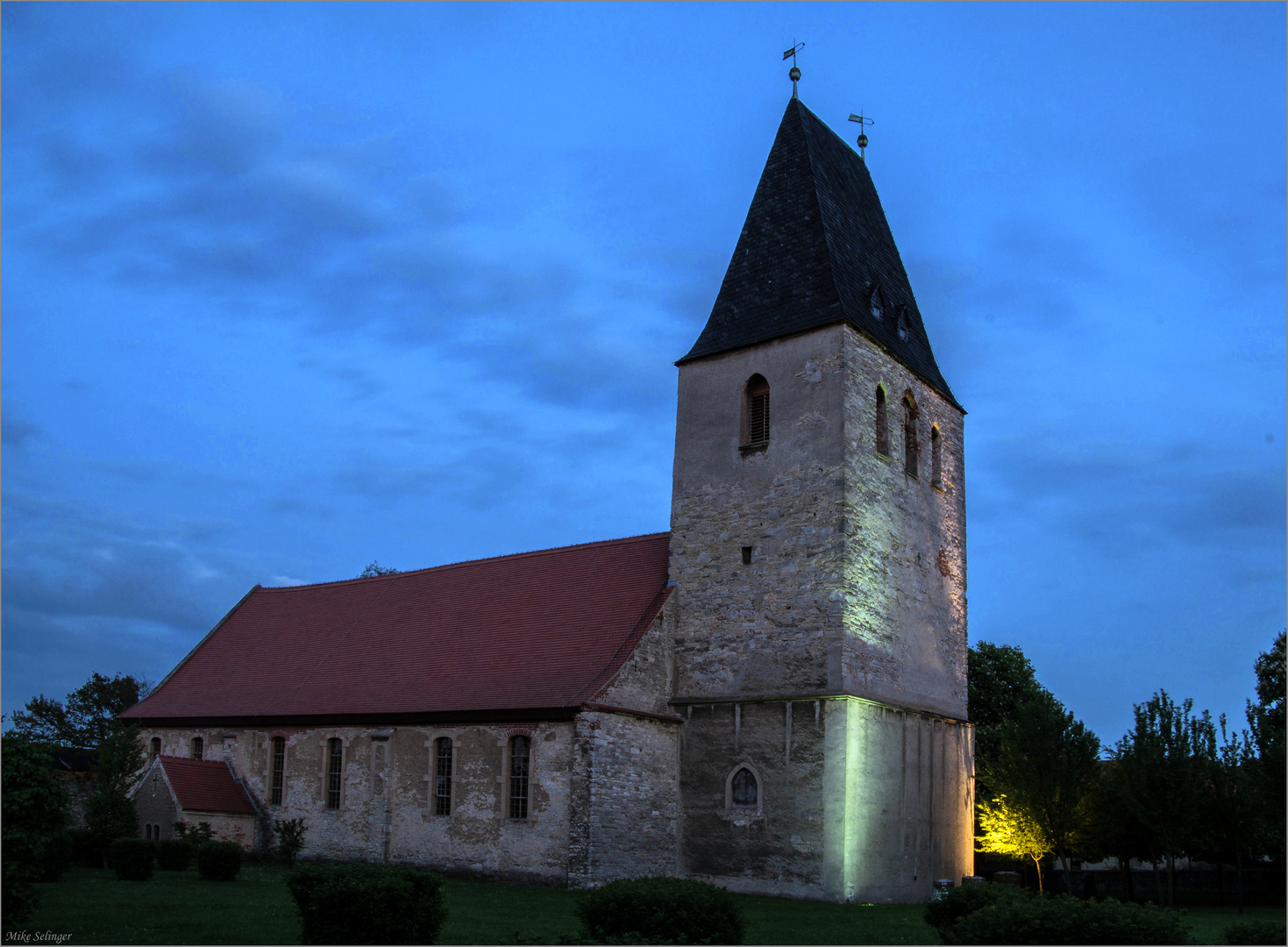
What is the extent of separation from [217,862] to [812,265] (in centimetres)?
1980

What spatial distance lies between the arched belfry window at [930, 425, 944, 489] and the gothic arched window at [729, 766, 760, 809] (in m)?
9.36

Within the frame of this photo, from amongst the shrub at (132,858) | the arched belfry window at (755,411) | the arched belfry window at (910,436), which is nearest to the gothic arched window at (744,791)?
the arched belfry window at (755,411)

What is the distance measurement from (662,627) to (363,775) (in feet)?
29.3

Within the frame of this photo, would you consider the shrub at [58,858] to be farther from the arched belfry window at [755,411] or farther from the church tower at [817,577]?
the arched belfry window at [755,411]

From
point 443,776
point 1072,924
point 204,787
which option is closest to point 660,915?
point 1072,924

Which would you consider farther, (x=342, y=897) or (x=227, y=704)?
(x=227, y=704)

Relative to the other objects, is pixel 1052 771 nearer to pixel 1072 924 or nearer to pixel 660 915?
pixel 1072 924

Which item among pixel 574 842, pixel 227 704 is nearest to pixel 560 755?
pixel 574 842

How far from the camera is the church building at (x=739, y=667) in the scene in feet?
78.4

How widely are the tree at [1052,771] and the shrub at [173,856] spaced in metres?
20.5

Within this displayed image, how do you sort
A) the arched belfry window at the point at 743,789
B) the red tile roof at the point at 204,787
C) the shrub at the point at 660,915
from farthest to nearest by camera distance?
the red tile roof at the point at 204,787
the arched belfry window at the point at 743,789
the shrub at the point at 660,915

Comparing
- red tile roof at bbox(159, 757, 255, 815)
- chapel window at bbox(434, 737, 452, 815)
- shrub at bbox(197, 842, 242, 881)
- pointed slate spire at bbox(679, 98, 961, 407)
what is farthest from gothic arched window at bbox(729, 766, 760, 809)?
red tile roof at bbox(159, 757, 255, 815)

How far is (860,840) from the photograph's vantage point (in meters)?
23.3

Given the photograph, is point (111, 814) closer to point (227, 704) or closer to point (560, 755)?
point (227, 704)
